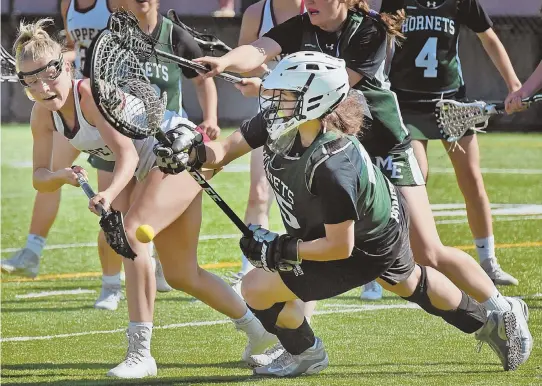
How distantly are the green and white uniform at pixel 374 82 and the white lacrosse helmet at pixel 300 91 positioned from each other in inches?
31.2

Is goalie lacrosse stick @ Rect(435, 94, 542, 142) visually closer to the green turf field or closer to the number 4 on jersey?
the number 4 on jersey

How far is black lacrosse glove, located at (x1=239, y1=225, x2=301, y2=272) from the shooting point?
4.83 meters

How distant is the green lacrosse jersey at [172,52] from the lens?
22.6 feet

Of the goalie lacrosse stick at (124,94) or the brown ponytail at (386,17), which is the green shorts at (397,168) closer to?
the brown ponytail at (386,17)

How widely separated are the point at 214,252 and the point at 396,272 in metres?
4.40

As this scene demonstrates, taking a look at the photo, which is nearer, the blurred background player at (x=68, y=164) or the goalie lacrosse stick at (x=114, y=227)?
the goalie lacrosse stick at (x=114, y=227)

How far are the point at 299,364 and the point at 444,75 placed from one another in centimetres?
317

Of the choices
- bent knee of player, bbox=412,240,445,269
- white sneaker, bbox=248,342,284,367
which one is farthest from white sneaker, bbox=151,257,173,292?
bent knee of player, bbox=412,240,445,269

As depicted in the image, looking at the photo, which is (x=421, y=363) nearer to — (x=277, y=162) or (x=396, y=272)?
(x=396, y=272)

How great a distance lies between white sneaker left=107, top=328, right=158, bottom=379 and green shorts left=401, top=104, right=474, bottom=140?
2.79 metres

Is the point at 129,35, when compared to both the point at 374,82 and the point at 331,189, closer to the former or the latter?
the point at 331,189

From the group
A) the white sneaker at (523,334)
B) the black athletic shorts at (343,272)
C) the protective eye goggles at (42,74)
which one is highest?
the protective eye goggles at (42,74)

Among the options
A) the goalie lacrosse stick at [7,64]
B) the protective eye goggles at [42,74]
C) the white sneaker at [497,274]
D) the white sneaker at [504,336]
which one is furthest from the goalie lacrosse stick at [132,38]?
the white sneaker at [497,274]

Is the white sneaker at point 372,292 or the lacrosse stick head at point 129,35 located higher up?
the lacrosse stick head at point 129,35
